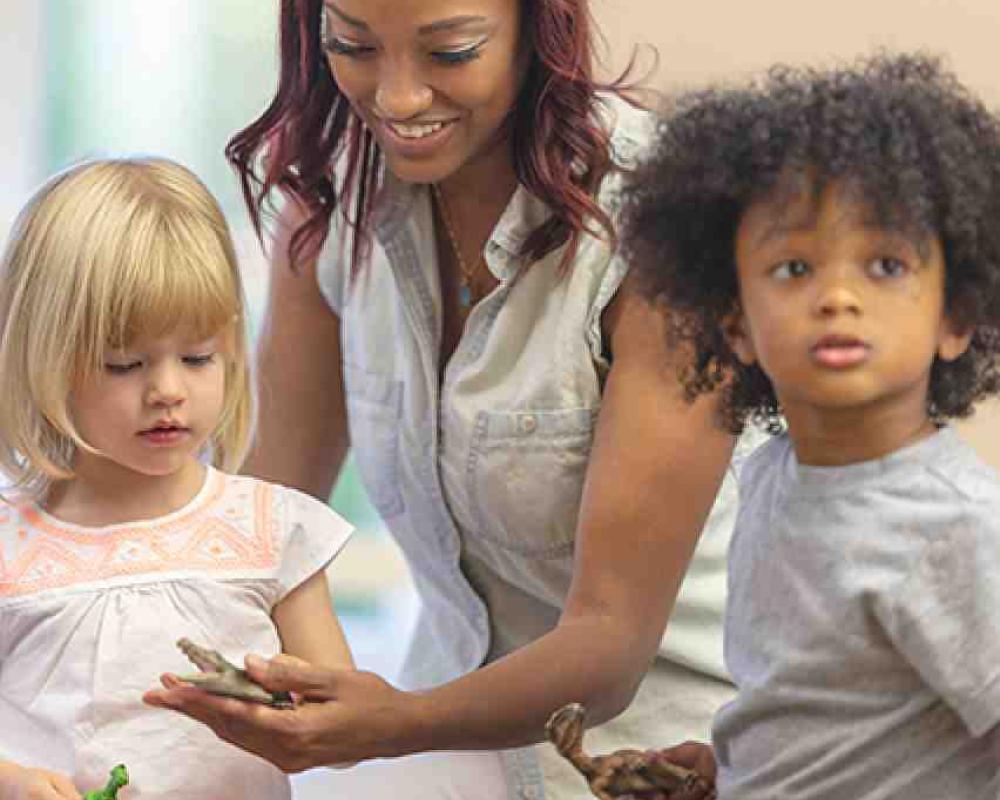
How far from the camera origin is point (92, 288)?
1.43 metres

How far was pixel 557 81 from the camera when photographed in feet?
5.16

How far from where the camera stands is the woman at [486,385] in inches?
58.2

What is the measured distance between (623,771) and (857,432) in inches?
10.1

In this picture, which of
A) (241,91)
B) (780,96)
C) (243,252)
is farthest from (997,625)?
(241,91)

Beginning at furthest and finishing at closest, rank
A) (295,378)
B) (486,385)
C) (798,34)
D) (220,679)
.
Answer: (798,34) → (295,378) → (486,385) → (220,679)

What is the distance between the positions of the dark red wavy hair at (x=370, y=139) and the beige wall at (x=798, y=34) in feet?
1.47

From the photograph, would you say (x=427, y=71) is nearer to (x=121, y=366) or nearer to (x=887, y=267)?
(x=121, y=366)

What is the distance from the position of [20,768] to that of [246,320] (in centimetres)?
36

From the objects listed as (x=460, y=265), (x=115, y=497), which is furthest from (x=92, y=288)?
(x=460, y=265)

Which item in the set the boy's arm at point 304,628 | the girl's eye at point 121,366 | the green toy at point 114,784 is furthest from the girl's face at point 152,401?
the green toy at point 114,784

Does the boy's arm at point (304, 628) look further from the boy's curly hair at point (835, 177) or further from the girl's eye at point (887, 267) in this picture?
the girl's eye at point (887, 267)

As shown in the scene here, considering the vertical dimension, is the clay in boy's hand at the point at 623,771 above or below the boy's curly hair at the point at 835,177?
below

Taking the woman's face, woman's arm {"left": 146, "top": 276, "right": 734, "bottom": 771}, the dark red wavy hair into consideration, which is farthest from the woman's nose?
woman's arm {"left": 146, "top": 276, "right": 734, "bottom": 771}

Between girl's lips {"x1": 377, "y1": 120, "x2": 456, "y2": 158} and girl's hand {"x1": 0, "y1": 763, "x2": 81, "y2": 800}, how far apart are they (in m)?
0.52
